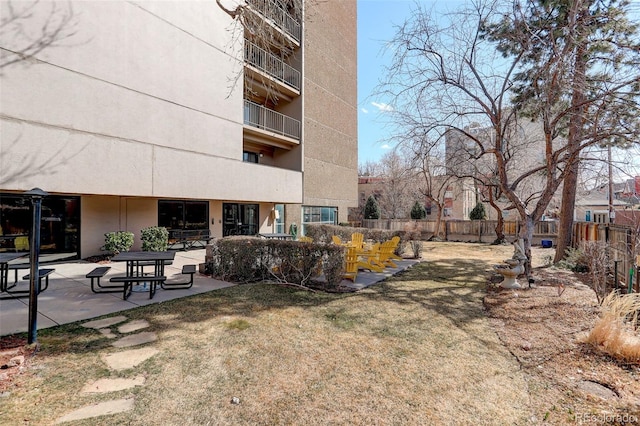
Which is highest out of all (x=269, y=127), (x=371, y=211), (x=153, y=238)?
(x=269, y=127)

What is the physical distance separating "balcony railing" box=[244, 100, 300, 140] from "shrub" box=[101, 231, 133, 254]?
289 inches

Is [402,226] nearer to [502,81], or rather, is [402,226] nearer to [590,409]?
[502,81]

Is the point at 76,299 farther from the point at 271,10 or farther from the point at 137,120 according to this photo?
the point at 271,10

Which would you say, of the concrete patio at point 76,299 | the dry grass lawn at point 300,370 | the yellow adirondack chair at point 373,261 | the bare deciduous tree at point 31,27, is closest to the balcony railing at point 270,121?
the bare deciduous tree at point 31,27

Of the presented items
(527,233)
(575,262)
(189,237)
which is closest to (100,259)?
(189,237)

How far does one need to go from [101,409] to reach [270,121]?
15.5 metres

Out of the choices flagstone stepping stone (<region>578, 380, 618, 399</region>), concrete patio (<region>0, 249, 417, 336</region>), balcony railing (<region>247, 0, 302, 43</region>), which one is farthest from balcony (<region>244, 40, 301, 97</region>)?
flagstone stepping stone (<region>578, 380, 618, 399</region>)

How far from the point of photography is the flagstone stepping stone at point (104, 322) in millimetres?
4658

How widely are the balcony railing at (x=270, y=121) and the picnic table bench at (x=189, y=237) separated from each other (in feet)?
18.6

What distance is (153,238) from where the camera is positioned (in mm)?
11367

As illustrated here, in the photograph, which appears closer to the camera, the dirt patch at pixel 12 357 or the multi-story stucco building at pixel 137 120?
the dirt patch at pixel 12 357

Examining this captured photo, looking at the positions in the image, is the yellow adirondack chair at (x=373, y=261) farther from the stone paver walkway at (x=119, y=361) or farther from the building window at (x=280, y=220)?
the building window at (x=280, y=220)

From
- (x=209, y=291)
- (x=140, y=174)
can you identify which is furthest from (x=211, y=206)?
(x=209, y=291)

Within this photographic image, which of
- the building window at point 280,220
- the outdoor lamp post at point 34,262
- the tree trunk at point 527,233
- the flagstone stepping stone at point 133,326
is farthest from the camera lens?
the building window at point 280,220
